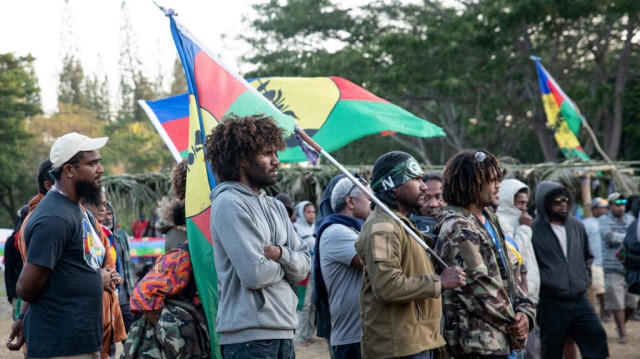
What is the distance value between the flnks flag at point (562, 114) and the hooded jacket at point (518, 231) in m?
8.81

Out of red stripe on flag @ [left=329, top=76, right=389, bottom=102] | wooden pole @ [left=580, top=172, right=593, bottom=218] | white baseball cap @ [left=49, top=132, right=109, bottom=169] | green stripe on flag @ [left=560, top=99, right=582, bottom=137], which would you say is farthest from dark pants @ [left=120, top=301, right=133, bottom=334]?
green stripe on flag @ [left=560, top=99, right=582, bottom=137]

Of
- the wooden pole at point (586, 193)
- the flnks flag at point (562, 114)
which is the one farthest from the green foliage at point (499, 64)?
the wooden pole at point (586, 193)

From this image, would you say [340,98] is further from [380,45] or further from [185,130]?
[380,45]

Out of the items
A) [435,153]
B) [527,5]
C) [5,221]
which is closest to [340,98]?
[527,5]

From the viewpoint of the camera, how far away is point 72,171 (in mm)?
4363

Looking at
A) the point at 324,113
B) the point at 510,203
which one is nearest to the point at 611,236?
the point at 510,203

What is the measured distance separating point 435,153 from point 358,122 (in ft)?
87.9

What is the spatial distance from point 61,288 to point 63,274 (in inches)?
2.9

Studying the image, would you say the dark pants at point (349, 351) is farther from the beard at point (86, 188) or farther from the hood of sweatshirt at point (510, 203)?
the hood of sweatshirt at point (510, 203)

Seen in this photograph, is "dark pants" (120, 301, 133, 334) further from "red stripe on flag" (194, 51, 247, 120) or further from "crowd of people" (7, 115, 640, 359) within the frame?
"red stripe on flag" (194, 51, 247, 120)

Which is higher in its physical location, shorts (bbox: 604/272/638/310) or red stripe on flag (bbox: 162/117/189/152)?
red stripe on flag (bbox: 162/117/189/152)

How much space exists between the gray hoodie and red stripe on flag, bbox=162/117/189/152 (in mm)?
2774

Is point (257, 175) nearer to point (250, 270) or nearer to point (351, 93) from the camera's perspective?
point (250, 270)

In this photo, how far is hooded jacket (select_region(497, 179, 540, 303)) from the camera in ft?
22.1
